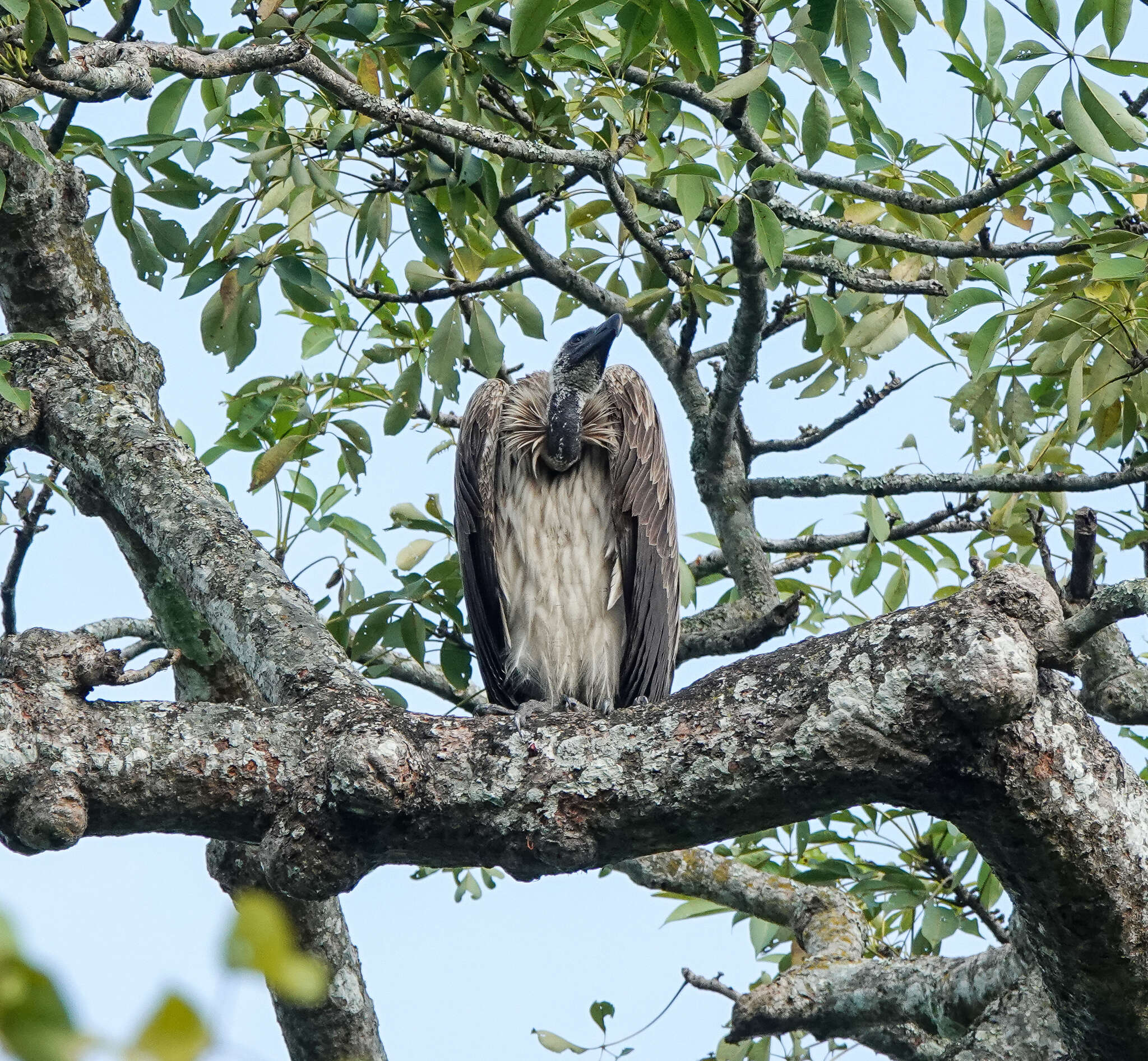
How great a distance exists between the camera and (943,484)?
539 centimetres

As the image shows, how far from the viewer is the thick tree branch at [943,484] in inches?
195

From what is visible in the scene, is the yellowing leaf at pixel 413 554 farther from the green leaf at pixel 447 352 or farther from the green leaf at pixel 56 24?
the green leaf at pixel 56 24

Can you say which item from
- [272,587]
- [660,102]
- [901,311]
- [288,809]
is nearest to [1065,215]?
[901,311]

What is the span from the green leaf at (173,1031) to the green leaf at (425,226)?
3966 mm

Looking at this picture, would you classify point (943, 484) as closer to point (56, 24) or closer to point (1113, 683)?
point (1113, 683)

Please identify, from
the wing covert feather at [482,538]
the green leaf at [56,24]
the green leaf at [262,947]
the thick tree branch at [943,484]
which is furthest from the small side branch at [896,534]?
the green leaf at [262,947]

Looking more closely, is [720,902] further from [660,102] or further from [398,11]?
[398,11]

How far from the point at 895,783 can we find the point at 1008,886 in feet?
1.43

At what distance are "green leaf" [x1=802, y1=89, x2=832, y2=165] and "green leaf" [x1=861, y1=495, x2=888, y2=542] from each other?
6.50 feet

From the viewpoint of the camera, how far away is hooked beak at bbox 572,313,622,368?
5605 mm

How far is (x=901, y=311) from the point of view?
5.05m

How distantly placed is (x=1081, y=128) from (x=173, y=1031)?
348 centimetres

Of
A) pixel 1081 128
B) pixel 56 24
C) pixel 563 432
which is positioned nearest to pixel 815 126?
pixel 1081 128

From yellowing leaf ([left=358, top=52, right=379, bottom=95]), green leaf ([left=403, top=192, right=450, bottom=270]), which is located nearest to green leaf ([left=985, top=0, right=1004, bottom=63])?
green leaf ([left=403, top=192, right=450, bottom=270])
